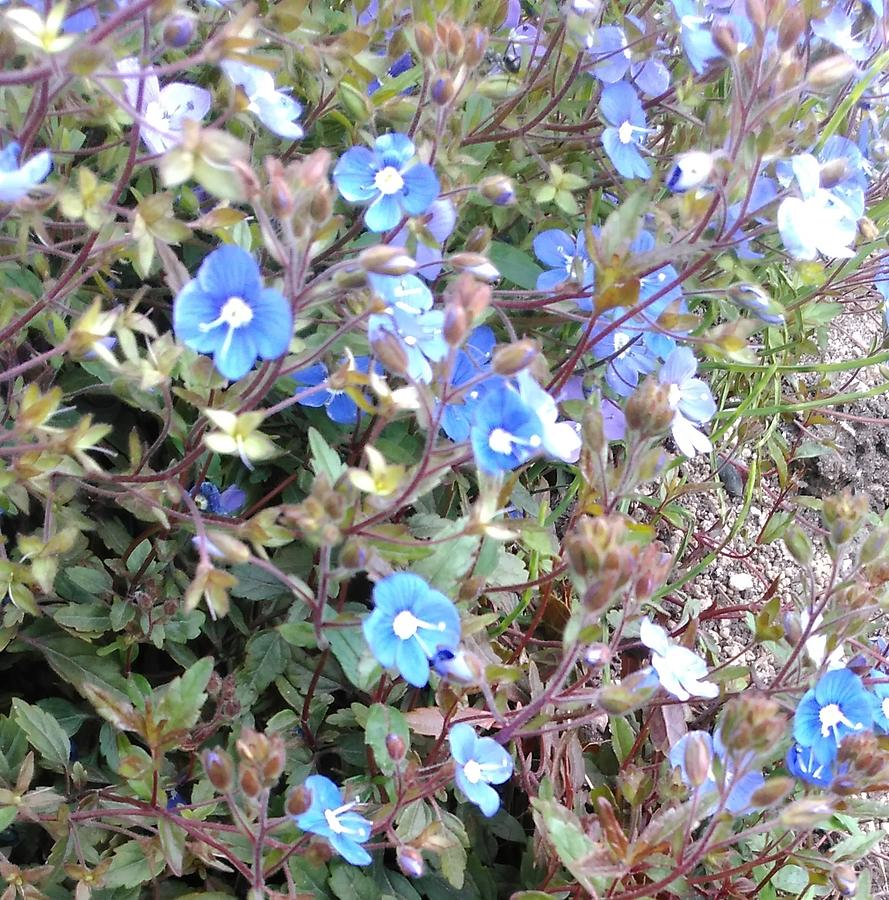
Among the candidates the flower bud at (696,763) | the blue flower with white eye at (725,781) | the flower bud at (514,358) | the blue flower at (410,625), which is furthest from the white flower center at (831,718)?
the flower bud at (514,358)

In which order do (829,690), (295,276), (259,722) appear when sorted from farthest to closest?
(259,722) < (829,690) < (295,276)

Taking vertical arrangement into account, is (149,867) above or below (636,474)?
below

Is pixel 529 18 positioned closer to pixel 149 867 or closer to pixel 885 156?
pixel 885 156

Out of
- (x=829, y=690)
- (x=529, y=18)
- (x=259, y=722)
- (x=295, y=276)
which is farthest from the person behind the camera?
(x=529, y=18)

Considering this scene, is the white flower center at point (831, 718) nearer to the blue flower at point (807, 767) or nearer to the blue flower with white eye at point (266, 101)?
the blue flower at point (807, 767)

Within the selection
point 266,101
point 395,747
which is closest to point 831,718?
point 395,747

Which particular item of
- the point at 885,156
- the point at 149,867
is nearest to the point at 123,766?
the point at 149,867

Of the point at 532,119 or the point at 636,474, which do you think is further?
the point at 532,119
